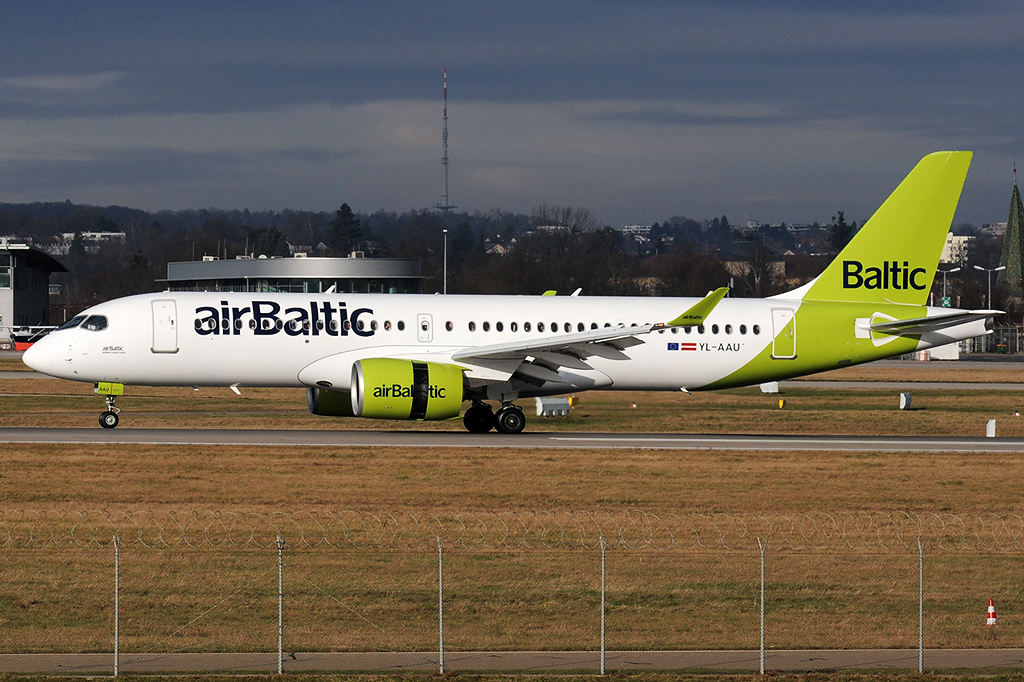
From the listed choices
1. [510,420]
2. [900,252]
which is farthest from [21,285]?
[900,252]

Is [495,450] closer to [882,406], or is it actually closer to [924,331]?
[924,331]

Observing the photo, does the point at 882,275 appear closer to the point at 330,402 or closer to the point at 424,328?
the point at 424,328

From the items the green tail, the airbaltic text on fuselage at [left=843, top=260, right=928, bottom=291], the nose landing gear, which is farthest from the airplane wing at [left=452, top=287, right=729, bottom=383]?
the nose landing gear

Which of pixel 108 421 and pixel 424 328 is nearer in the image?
pixel 108 421

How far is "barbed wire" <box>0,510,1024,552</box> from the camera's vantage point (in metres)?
21.5

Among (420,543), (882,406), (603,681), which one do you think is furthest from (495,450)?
(882,406)

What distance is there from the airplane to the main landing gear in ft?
0.17

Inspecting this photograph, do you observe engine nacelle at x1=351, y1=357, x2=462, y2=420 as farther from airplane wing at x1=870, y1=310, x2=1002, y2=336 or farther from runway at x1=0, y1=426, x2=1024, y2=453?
airplane wing at x1=870, y1=310, x2=1002, y2=336

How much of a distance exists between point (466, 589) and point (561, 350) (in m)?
18.2

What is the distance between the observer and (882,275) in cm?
4116

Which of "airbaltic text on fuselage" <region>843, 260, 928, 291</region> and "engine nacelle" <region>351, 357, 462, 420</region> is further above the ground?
"airbaltic text on fuselage" <region>843, 260, 928, 291</region>

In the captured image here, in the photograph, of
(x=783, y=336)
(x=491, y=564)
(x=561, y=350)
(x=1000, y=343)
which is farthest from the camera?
(x=1000, y=343)

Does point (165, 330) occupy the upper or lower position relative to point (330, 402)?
upper

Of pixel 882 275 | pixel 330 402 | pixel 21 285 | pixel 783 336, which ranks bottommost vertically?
pixel 330 402
